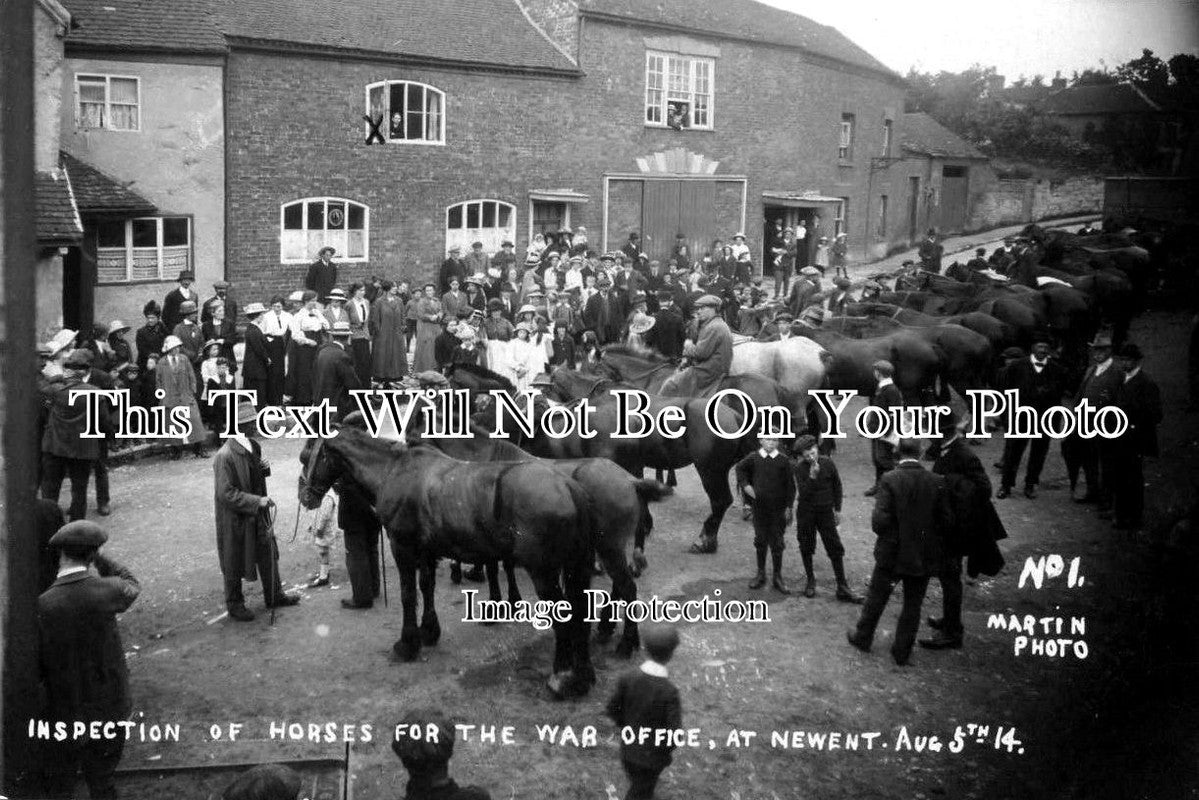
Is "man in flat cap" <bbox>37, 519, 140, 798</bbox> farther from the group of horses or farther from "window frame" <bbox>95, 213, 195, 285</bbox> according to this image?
"window frame" <bbox>95, 213, 195, 285</bbox>

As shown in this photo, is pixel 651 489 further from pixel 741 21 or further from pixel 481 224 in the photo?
pixel 741 21

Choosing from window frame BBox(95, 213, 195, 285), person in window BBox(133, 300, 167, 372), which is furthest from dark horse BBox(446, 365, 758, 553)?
window frame BBox(95, 213, 195, 285)

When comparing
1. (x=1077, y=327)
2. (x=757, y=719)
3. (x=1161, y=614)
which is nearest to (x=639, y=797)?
(x=757, y=719)

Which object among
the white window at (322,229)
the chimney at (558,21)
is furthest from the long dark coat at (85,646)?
the chimney at (558,21)

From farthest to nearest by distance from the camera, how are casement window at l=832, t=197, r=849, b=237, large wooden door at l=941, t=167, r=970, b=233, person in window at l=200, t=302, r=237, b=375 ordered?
casement window at l=832, t=197, r=849, b=237 < large wooden door at l=941, t=167, r=970, b=233 < person in window at l=200, t=302, r=237, b=375

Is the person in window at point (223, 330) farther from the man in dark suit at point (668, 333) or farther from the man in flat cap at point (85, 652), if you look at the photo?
the man in flat cap at point (85, 652)

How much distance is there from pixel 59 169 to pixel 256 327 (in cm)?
358

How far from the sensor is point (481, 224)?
65.9 ft

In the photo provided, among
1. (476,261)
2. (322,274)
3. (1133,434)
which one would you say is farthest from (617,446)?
(476,261)

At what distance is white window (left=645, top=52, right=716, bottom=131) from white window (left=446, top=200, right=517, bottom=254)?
372 cm

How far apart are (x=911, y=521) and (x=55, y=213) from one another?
9470 millimetres

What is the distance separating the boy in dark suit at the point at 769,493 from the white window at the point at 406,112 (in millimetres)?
11926

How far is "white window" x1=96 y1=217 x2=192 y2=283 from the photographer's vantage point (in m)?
15.8

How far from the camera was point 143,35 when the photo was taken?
51.6ft
